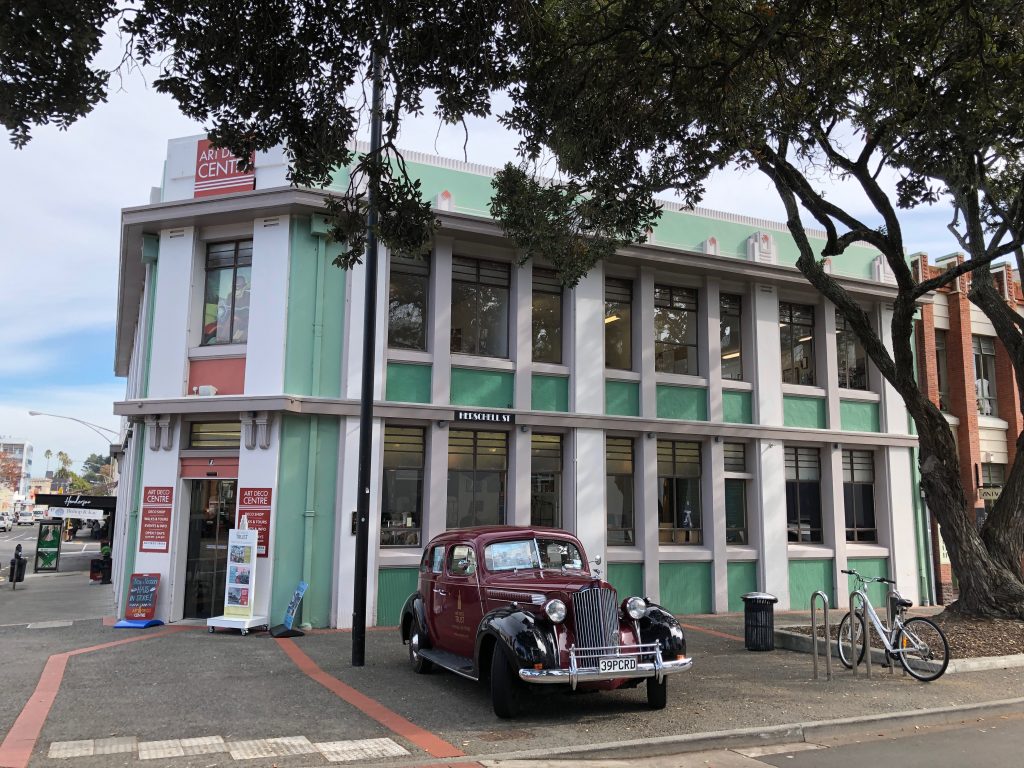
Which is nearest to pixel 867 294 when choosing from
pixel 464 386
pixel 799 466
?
pixel 799 466

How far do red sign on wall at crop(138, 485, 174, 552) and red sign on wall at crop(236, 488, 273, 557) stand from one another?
4.43 ft

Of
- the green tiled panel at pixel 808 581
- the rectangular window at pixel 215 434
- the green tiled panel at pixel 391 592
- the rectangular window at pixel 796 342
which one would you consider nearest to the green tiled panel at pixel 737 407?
the rectangular window at pixel 796 342

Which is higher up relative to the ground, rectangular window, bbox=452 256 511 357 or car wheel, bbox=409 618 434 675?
rectangular window, bbox=452 256 511 357

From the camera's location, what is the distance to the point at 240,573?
1306 centimetres

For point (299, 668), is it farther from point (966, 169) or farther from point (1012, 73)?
point (966, 169)

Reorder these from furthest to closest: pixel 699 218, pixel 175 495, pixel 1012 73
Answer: pixel 699 218
pixel 175 495
pixel 1012 73

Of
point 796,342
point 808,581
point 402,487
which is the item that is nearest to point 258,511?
point 402,487

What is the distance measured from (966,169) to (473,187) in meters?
8.52

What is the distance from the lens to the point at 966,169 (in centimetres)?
1236

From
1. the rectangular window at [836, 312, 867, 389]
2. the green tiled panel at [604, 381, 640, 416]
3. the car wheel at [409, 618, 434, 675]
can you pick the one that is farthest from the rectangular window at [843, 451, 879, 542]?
the car wheel at [409, 618, 434, 675]

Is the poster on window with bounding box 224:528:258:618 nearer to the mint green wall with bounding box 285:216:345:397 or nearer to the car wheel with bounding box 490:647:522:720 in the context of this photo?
the mint green wall with bounding box 285:216:345:397

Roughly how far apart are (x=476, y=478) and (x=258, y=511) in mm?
4057

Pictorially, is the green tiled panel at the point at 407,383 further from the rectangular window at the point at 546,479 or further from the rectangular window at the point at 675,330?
the rectangular window at the point at 675,330

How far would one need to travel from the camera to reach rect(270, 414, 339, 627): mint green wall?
13445mm
